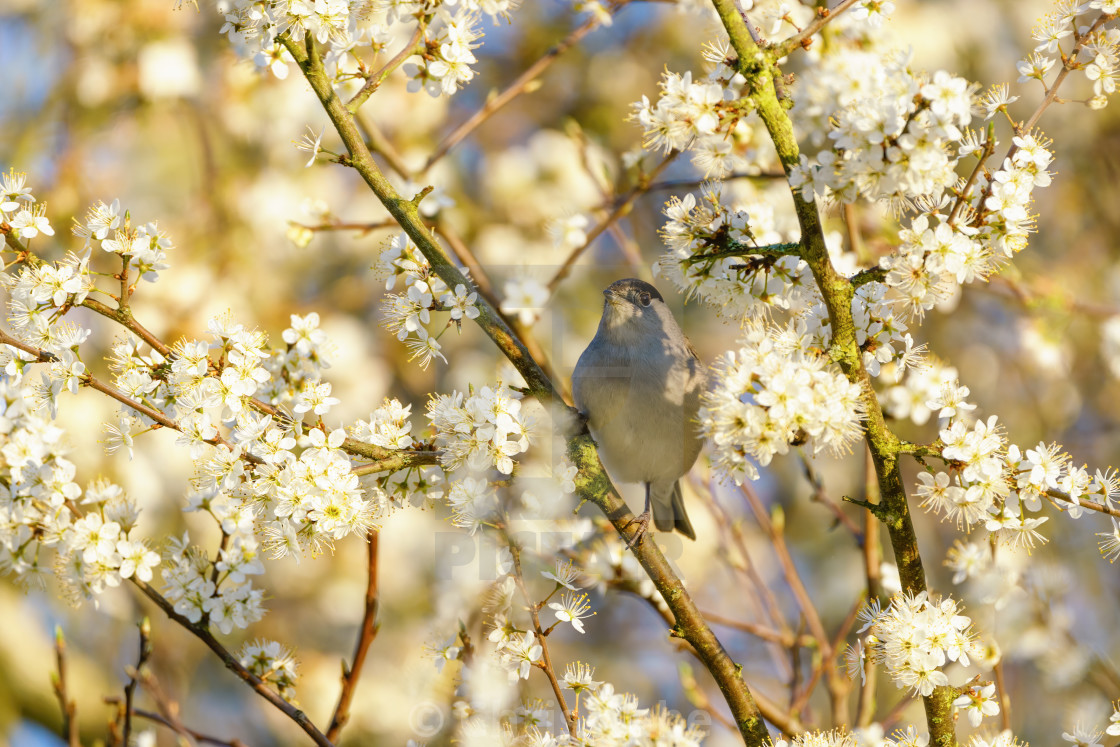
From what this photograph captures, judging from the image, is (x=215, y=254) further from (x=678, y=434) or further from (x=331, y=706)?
(x=678, y=434)

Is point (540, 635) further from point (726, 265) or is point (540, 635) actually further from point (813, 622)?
point (813, 622)

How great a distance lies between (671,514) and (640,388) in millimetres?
1028

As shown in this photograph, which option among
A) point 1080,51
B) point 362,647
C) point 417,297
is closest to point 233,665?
point 362,647

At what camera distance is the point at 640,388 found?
3229mm

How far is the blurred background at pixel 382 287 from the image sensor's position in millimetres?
5477

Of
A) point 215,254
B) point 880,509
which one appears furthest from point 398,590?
point 880,509

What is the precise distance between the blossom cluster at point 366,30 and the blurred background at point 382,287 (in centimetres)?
251

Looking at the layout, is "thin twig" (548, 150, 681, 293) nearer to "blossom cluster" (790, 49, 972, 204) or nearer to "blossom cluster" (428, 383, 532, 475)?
"blossom cluster" (428, 383, 532, 475)

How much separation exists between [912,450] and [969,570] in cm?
97

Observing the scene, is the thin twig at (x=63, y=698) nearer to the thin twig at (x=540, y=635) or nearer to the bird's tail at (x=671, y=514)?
the thin twig at (x=540, y=635)

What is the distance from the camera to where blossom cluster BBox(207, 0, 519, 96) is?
84.1 inches

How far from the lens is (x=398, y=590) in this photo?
6082 mm

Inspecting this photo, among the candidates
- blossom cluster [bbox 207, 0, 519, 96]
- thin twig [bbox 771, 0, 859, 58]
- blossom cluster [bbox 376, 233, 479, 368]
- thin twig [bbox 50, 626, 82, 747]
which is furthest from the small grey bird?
thin twig [bbox 50, 626, 82, 747]

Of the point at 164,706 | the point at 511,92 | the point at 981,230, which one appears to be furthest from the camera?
the point at 511,92
